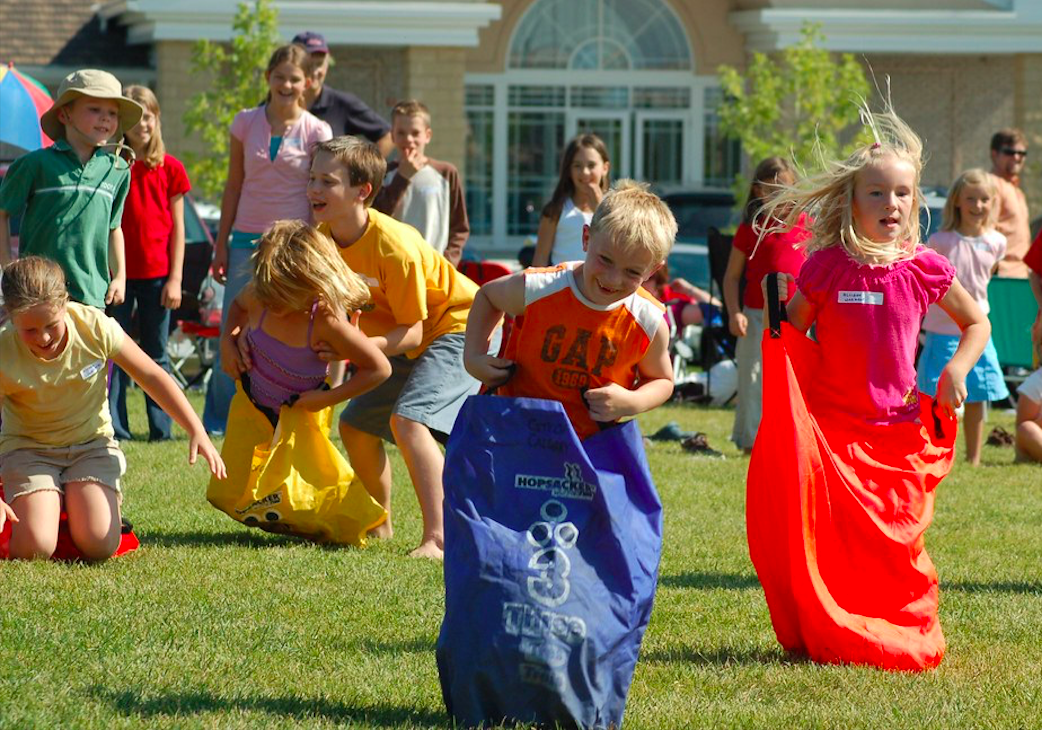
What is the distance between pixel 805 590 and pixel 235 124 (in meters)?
5.55

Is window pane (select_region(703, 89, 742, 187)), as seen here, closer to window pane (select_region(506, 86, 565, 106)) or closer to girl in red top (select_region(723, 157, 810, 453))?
window pane (select_region(506, 86, 565, 106))

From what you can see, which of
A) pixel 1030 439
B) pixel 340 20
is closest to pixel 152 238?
pixel 1030 439

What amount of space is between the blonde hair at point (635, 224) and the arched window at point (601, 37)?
24.9 meters

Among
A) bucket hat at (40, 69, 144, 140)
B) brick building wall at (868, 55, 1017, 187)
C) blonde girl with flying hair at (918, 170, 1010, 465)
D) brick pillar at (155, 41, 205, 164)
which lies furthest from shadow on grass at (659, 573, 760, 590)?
brick building wall at (868, 55, 1017, 187)

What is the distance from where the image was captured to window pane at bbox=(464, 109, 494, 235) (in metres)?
29.1

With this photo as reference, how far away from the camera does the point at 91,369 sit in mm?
6172

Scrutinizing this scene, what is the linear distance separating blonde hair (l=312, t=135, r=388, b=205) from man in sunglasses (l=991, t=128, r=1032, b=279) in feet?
24.4

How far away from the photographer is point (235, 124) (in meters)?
9.40

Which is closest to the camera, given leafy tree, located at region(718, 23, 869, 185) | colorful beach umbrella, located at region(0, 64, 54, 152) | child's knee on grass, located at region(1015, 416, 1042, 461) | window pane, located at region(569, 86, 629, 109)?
child's knee on grass, located at region(1015, 416, 1042, 461)

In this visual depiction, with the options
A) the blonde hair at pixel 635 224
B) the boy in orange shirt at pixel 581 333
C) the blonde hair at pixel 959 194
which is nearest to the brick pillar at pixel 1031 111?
the blonde hair at pixel 959 194

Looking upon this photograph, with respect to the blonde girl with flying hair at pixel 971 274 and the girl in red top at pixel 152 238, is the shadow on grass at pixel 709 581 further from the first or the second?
the girl in red top at pixel 152 238

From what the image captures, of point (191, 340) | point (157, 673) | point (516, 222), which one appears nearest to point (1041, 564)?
point (157, 673)

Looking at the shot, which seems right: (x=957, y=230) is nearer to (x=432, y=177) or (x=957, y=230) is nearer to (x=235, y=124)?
(x=432, y=177)

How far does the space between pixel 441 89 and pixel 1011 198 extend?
14232 millimetres
